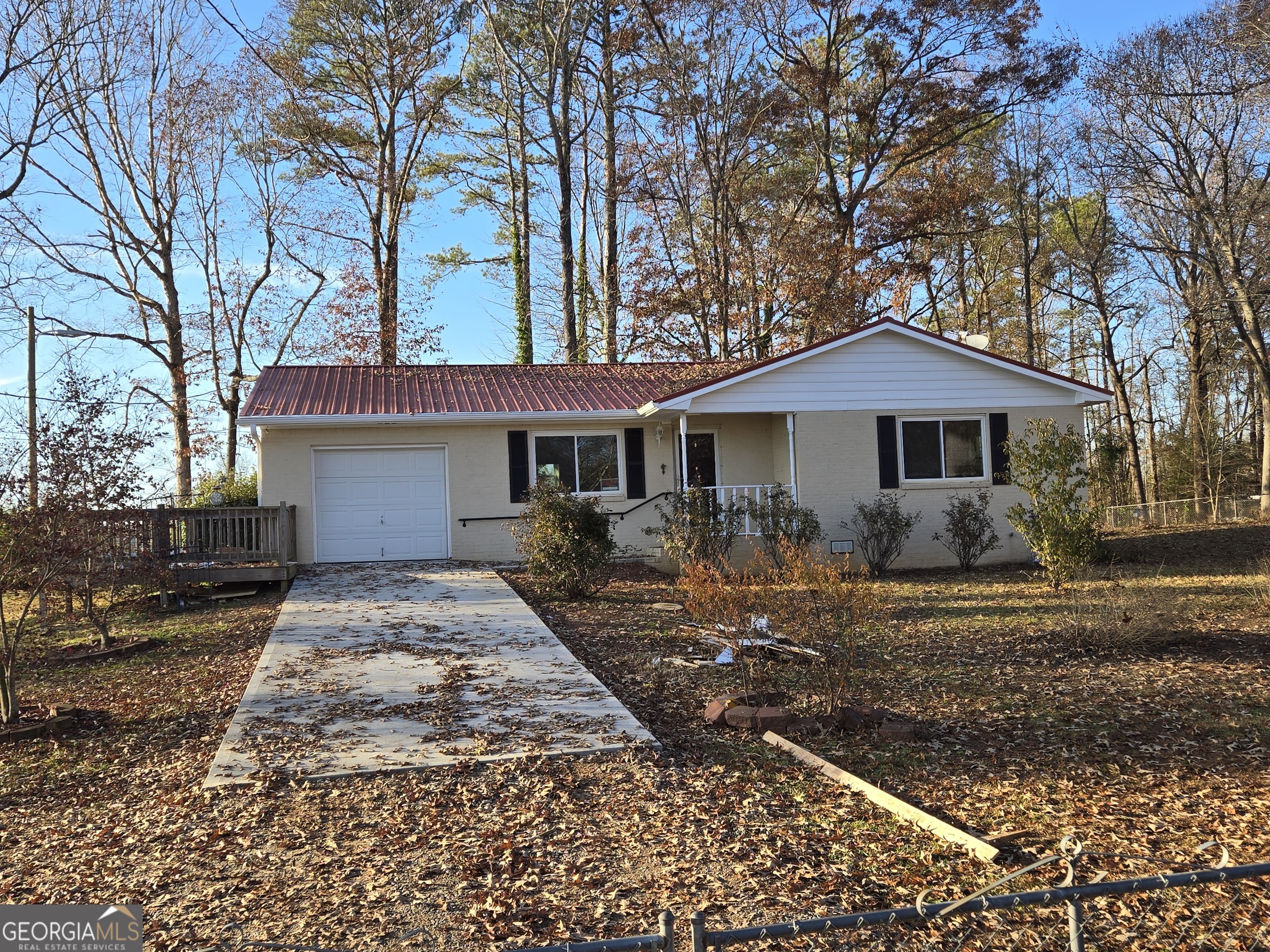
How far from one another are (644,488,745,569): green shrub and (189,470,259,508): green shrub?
7.81 metres

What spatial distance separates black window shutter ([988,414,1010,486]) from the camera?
51.6 feet

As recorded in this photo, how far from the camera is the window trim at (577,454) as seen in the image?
16.3 metres

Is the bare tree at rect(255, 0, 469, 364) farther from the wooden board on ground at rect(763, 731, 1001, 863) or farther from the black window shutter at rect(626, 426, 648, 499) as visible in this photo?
the wooden board on ground at rect(763, 731, 1001, 863)

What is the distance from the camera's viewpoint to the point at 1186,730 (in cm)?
600

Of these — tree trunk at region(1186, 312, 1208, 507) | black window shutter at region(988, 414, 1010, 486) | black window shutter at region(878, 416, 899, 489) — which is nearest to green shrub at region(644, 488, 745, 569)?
black window shutter at region(878, 416, 899, 489)

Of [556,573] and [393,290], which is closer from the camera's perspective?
[556,573]

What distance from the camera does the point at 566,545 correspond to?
457 inches

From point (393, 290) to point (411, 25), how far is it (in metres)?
7.02

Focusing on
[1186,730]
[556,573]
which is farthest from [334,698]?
[1186,730]

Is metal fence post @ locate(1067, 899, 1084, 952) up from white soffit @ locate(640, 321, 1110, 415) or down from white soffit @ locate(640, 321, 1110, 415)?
down

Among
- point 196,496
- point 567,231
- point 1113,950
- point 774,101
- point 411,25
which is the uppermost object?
point 411,25

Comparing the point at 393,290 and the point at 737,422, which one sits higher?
the point at 393,290

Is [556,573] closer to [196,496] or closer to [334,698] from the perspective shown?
[334,698]

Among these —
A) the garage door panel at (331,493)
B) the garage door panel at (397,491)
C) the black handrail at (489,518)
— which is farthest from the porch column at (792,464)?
the garage door panel at (331,493)
